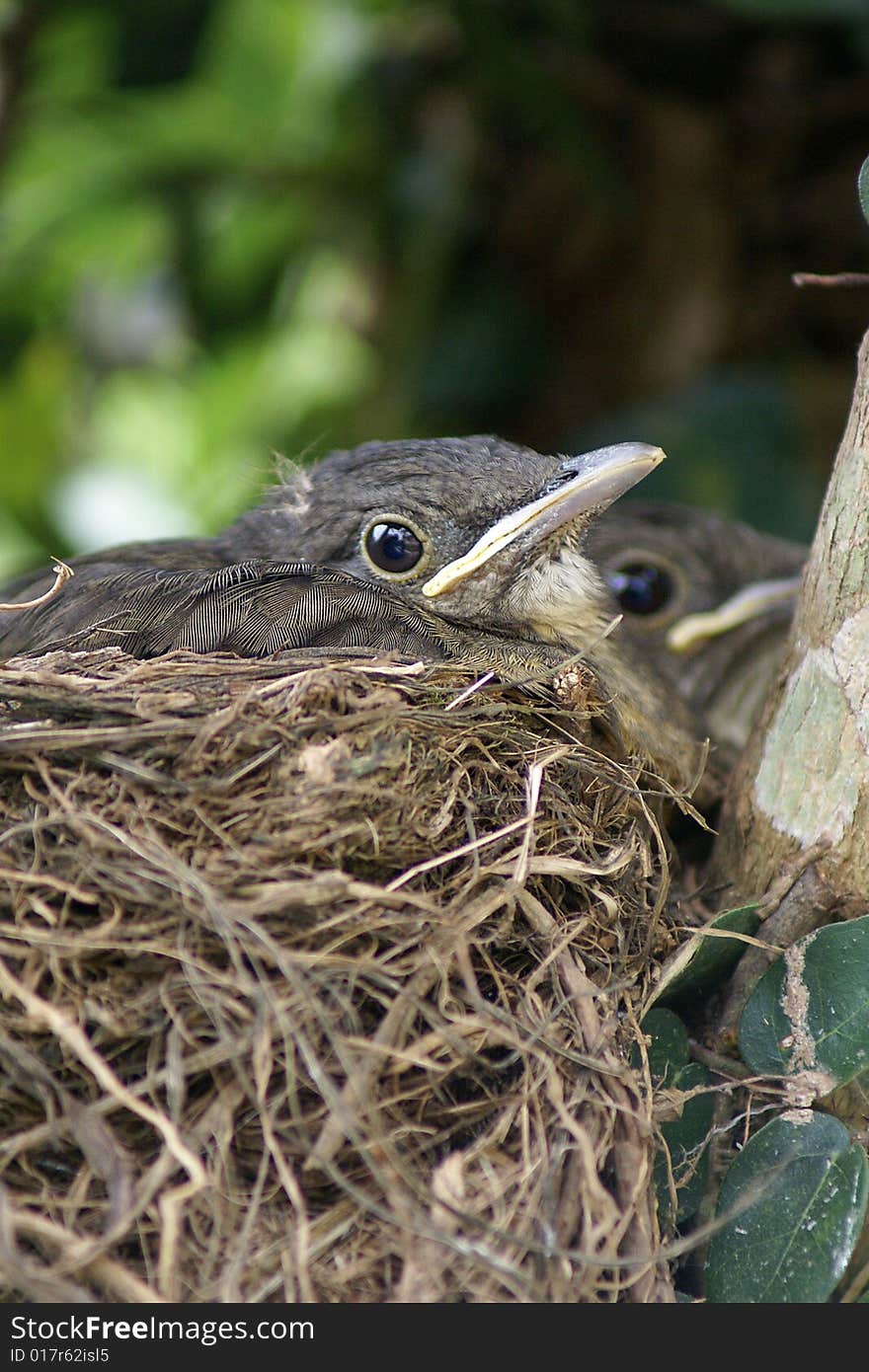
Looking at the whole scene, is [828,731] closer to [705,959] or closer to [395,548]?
[705,959]

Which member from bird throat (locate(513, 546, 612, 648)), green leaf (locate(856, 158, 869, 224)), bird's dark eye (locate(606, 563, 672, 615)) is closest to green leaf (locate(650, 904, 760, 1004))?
bird throat (locate(513, 546, 612, 648))

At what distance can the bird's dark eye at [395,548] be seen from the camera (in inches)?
→ 107

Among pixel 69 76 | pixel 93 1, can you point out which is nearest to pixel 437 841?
pixel 93 1

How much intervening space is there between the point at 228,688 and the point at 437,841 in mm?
404

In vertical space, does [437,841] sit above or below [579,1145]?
above

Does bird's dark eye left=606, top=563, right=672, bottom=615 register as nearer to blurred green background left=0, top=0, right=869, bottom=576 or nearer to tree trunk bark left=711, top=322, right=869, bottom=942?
blurred green background left=0, top=0, right=869, bottom=576

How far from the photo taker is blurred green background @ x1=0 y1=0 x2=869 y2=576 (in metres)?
4.52

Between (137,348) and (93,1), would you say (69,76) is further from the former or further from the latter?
(137,348)

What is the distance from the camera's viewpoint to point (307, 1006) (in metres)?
1.86

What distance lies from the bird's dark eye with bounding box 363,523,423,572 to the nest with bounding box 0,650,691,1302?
502mm
